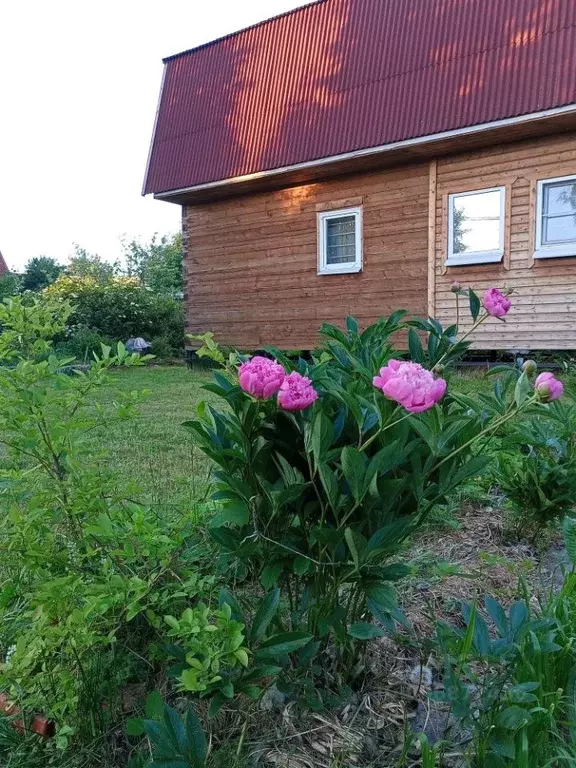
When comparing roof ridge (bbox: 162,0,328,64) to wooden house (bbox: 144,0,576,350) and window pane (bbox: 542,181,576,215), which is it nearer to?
wooden house (bbox: 144,0,576,350)

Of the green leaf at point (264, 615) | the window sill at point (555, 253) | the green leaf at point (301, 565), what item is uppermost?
the window sill at point (555, 253)

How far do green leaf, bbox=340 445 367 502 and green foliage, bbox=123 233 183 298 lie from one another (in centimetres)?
2856

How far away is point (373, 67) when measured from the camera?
9.22 m

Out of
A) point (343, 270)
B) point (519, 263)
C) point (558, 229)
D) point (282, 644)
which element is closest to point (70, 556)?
point (282, 644)

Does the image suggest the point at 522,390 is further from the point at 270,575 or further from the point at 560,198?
the point at 560,198

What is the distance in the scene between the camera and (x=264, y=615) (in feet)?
3.93

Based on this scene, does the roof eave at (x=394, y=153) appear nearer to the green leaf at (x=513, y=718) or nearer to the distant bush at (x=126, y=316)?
the distant bush at (x=126, y=316)

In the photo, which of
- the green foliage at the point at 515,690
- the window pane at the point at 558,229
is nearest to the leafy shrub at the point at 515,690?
the green foliage at the point at 515,690

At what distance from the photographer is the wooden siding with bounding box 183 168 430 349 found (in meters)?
9.34

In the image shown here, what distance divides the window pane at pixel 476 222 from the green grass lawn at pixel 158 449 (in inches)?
176

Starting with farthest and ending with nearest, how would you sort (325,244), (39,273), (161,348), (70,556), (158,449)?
1. (39,273)
2. (161,348)
3. (325,244)
4. (158,449)
5. (70,556)

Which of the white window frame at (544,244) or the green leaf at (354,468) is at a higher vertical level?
the white window frame at (544,244)

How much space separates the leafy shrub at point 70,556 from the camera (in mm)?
1292

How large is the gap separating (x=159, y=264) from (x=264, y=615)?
4053cm
